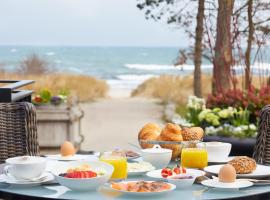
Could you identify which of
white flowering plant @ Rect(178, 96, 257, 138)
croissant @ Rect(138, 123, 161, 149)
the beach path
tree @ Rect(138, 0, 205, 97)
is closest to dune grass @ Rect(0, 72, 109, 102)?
the beach path

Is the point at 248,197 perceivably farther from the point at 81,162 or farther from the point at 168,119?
the point at 168,119

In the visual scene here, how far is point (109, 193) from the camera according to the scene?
2719 mm

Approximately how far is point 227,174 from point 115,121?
39.6ft

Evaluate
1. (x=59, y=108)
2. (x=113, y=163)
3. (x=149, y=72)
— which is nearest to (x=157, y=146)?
(x=113, y=163)

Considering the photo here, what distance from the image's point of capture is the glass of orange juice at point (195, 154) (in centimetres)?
316

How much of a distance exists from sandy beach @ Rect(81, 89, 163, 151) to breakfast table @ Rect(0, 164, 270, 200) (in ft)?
27.2

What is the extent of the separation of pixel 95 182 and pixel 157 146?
2.19 feet

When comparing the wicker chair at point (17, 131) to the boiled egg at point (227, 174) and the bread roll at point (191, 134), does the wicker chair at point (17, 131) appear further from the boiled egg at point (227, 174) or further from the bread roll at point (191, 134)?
the boiled egg at point (227, 174)

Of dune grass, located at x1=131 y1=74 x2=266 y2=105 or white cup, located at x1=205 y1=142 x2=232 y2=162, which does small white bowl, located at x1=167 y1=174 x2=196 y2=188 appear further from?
dune grass, located at x1=131 y1=74 x2=266 y2=105

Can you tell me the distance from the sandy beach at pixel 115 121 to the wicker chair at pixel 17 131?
285 inches

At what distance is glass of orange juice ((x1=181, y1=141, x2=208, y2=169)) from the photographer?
316cm

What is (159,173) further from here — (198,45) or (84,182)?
(198,45)

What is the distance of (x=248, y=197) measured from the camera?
2664 mm

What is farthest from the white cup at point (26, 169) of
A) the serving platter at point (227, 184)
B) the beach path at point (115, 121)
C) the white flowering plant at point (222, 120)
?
the beach path at point (115, 121)
